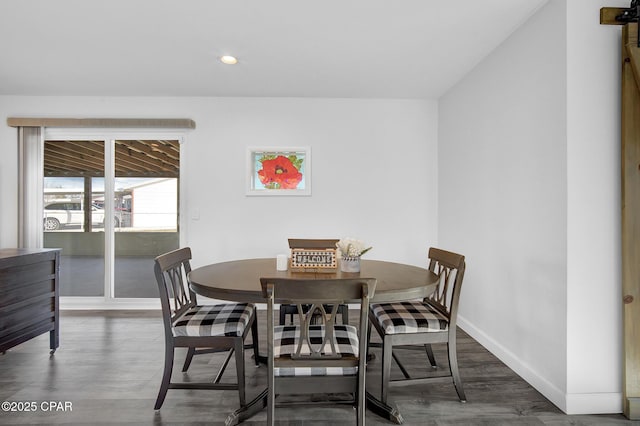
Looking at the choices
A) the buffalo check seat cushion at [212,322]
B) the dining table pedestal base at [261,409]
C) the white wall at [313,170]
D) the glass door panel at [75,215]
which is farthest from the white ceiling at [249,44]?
the dining table pedestal base at [261,409]

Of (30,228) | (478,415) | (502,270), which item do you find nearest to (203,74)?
(30,228)

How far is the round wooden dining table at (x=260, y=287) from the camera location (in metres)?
1.74

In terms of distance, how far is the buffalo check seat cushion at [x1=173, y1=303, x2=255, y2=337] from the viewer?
1901mm

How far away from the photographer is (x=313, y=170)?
384cm

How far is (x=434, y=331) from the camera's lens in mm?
1993

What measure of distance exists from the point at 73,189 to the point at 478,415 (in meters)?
4.49

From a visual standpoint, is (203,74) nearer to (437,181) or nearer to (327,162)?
(327,162)

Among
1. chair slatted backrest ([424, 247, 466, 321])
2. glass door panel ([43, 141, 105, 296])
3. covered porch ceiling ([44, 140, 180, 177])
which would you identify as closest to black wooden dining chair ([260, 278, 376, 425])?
chair slatted backrest ([424, 247, 466, 321])

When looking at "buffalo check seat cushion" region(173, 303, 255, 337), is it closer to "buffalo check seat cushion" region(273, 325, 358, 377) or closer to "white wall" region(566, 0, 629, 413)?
"buffalo check seat cushion" region(273, 325, 358, 377)

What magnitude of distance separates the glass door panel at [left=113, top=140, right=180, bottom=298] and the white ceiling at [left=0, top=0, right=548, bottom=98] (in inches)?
26.3

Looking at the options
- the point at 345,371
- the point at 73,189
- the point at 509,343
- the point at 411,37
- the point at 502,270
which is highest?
the point at 411,37

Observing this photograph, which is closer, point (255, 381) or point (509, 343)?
point (255, 381)

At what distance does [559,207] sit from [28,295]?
3.70 m

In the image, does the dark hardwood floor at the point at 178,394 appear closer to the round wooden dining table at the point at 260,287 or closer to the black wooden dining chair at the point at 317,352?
the round wooden dining table at the point at 260,287
